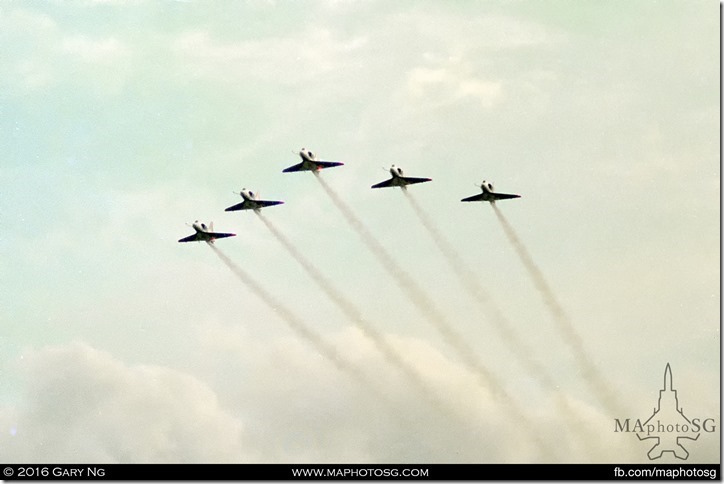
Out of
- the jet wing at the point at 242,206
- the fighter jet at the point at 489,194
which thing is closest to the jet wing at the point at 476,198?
the fighter jet at the point at 489,194

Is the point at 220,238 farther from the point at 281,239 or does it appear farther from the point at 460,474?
the point at 460,474

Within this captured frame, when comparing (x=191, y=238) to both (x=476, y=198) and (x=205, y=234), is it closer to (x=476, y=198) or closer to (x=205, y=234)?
(x=205, y=234)

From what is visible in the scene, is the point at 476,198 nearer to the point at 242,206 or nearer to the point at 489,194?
the point at 489,194

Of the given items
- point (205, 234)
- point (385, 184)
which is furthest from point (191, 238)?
point (385, 184)

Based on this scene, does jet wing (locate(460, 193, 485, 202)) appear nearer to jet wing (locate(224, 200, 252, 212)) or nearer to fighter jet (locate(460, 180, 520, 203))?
fighter jet (locate(460, 180, 520, 203))

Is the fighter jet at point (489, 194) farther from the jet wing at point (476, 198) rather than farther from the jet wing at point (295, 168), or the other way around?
the jet wing at point (295, 168)

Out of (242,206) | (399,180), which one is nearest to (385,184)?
(399,180)

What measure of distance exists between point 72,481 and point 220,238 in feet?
149

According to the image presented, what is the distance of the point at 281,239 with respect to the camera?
17038cm

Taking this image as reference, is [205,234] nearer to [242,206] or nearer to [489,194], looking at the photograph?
[242,206]

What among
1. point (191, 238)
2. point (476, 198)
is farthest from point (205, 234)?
point (476, 198)

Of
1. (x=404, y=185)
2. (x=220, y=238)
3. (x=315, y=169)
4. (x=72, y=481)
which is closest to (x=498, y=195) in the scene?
(x=404, y=185)

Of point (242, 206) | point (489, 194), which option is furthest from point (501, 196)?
point (242, 206)

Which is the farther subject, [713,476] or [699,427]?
[699,427]
